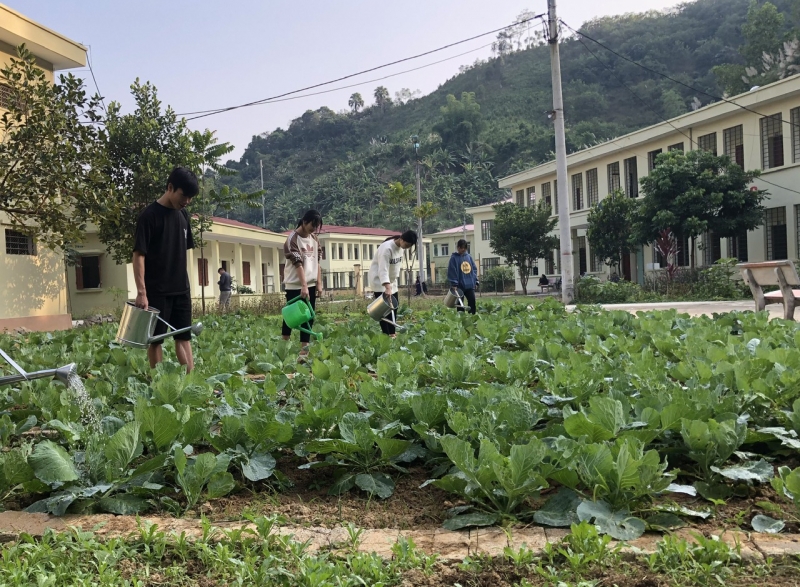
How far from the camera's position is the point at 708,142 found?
26828 mm

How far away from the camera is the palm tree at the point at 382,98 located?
10119 cm

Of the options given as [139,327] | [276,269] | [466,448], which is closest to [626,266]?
[276,269]

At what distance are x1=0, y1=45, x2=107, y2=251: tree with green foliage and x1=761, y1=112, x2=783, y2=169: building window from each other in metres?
21.8

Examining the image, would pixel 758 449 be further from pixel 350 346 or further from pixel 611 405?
pixel 350 346

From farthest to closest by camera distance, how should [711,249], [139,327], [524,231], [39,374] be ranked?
[524,231] < [711,249] < [139,327] < [39,374]

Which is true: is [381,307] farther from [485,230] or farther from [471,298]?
[485,230]

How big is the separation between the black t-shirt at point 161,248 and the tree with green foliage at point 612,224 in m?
24.8

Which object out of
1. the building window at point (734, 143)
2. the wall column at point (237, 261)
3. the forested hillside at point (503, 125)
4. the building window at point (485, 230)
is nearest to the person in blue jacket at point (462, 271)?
the building window at point (734, 143)

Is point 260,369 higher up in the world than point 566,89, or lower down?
lower down

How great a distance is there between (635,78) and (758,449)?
234 ft

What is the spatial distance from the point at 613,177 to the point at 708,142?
21.1ft

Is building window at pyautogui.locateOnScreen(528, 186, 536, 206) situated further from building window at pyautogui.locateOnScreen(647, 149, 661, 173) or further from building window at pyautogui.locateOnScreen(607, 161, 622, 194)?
building window at pyautogui.locateOnScreen(647, 149, 661, 173)

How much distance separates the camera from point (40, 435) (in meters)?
4.09

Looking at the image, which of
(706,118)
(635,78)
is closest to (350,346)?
(706,118)
